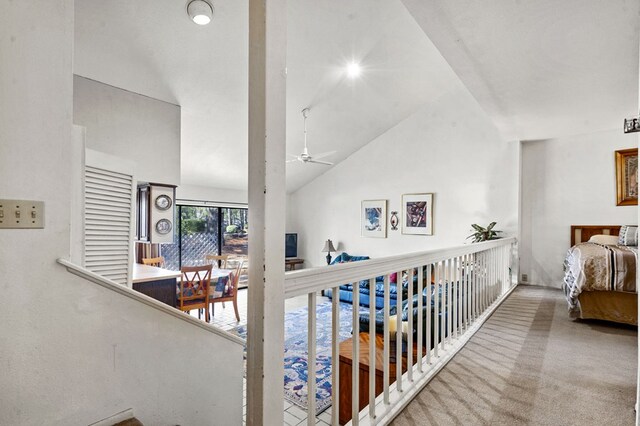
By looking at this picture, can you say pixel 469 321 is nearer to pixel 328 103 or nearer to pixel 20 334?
pixel 20 334

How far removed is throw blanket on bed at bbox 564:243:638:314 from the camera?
283 cm

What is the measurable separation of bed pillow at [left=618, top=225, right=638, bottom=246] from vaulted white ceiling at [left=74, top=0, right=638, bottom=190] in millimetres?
1371

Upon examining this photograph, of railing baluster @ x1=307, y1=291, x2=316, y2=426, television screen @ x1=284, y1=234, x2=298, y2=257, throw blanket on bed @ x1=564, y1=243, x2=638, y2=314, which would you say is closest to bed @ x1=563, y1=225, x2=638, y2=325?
throw blanket on bed @ x1=564, y1=243, x2=638, y2=314

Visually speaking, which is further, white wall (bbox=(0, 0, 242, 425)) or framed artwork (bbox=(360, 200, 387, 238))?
framed artwork (bbox=(360, 200, 387, 238))

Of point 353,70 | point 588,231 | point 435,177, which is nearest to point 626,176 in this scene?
point 588,231

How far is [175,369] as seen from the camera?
1475 millimetres

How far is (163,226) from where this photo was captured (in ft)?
12.5

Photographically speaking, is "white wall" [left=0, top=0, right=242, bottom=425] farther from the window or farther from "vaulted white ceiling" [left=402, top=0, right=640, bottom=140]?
the window

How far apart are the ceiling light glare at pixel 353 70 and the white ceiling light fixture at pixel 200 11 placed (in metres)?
1.91

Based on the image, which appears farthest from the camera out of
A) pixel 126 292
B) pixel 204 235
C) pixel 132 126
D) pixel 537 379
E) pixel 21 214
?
pixel 204 235

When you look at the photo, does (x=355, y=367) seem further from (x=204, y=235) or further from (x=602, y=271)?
(x=204, y=235)

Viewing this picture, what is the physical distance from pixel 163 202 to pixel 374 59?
317 cm

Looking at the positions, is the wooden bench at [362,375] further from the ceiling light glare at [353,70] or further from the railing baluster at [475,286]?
the ceiling light glare at [353,70]

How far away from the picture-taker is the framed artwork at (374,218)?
6445 millimetres
